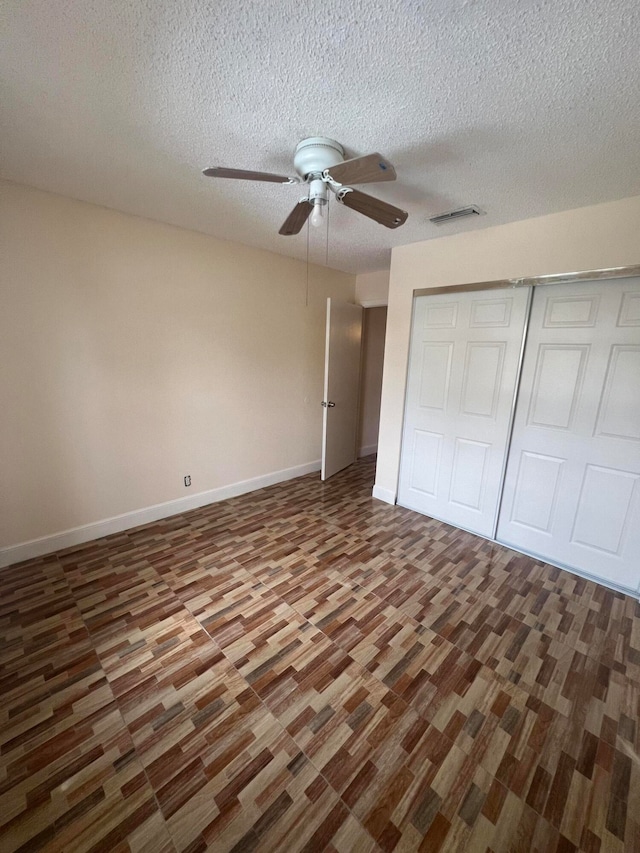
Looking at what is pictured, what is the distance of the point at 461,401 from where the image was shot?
2867mm

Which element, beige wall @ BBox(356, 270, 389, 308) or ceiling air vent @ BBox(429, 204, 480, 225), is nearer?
ceiling air vent @ BBox(429, 204, 480, 225)

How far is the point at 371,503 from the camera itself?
3.50 metres

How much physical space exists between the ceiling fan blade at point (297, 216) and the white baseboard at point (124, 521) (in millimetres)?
2486

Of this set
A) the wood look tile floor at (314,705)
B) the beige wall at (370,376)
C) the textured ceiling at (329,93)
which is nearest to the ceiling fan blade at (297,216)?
the textured ceiling at (329,93)

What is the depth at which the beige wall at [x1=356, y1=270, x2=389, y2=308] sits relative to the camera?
13.5ft

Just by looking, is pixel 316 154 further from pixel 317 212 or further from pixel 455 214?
pixel 455 214

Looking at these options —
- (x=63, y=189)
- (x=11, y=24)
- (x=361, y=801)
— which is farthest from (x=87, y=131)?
(x=361, y=801)

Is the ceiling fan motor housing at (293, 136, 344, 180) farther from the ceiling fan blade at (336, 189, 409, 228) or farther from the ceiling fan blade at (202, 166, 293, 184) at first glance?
the ceiling fan blade at (202, 166, 293, 184)

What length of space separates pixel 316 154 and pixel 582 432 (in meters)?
2.37

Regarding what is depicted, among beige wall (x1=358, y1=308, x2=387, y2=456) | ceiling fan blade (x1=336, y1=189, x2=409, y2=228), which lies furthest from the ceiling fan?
beige wall (x1=358, y1=308, x2=387, y2=456)

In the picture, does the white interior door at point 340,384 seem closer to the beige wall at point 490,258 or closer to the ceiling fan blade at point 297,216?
the beige wall at point 490,258

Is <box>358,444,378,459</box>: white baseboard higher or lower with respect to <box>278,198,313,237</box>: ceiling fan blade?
lower

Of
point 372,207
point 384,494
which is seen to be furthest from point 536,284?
point 384,494

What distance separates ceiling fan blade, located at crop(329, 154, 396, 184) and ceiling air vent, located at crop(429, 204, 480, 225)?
1166 mm
